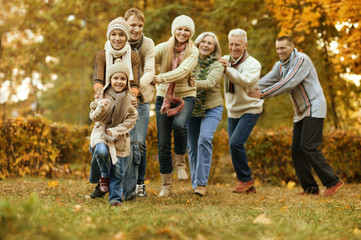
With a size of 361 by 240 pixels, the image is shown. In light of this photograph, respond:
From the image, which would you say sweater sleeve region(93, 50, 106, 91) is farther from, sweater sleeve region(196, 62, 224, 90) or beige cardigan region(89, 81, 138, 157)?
sweater sleeve region(196, 62, 224, 90)

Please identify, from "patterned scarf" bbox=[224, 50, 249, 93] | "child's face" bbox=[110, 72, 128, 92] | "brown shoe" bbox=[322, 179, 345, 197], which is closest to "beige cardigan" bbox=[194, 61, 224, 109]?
"patterned scarf" bbox=[224, 50, 249, 93]

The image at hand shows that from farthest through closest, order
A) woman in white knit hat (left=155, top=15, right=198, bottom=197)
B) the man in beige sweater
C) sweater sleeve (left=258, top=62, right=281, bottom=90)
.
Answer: sweater sleeve (left=258, top=62, right=281, bottom=90) → the man in beige sweater → woman in white knit hat (left=155, top=15, right=198, bottom=197)

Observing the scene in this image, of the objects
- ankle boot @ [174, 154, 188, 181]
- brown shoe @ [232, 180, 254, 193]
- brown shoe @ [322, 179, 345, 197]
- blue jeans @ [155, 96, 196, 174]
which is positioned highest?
blue jeans @ [155, 96, 196, 174]

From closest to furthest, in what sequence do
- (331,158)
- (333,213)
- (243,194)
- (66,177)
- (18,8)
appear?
(333,213) < (243,194) < (66,177) < (331,158) < (18,8)

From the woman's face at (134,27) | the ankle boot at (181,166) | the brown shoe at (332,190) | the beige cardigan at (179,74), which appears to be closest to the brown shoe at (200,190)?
the ankle boot at (181,166)

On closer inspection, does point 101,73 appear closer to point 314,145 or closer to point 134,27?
point 134,27

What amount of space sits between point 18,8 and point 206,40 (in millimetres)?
10889

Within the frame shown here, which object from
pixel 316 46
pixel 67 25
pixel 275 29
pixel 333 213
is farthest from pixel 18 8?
pixel 333 213

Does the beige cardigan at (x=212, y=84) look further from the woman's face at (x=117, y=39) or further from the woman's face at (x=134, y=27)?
the woman's face at (x=117, y=39)

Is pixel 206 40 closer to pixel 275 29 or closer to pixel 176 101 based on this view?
pixel 176 101

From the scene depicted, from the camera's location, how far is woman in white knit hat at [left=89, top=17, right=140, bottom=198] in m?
4.42

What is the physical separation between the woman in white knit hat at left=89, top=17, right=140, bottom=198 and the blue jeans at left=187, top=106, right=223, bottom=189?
1281 mm

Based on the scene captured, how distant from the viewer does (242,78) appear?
577 cm

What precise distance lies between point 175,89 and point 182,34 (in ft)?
2.27
